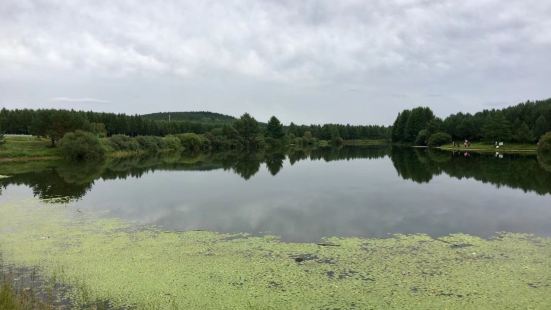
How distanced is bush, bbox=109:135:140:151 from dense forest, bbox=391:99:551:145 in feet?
262

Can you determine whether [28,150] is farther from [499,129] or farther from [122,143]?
[499,129]

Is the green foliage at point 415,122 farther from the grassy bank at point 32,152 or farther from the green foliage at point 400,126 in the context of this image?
the grassy bank at point 32,152

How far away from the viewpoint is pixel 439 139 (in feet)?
373

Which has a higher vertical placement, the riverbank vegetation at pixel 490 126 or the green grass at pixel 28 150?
the riverbank vegetation at pixel 490 126

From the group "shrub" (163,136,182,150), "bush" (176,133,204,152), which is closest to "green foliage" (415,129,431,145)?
"bush" (176,133,204,152)

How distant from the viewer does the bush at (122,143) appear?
81.2m

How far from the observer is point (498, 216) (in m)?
20.9

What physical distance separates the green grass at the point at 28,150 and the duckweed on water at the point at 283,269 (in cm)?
5287

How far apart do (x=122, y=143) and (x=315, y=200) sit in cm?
6629

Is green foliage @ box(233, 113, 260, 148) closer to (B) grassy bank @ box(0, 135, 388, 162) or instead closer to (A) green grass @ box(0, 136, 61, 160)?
(B) grassy bank @ box(0, 135, 388, 162)

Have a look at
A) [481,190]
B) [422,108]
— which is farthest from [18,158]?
[422,108]

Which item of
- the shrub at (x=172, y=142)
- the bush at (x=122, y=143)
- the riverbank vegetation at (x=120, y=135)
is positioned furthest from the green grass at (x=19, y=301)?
the shrub at (x=172, y=142)

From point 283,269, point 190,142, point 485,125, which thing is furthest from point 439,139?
point 283,269

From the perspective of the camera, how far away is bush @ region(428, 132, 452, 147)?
4459 inches
